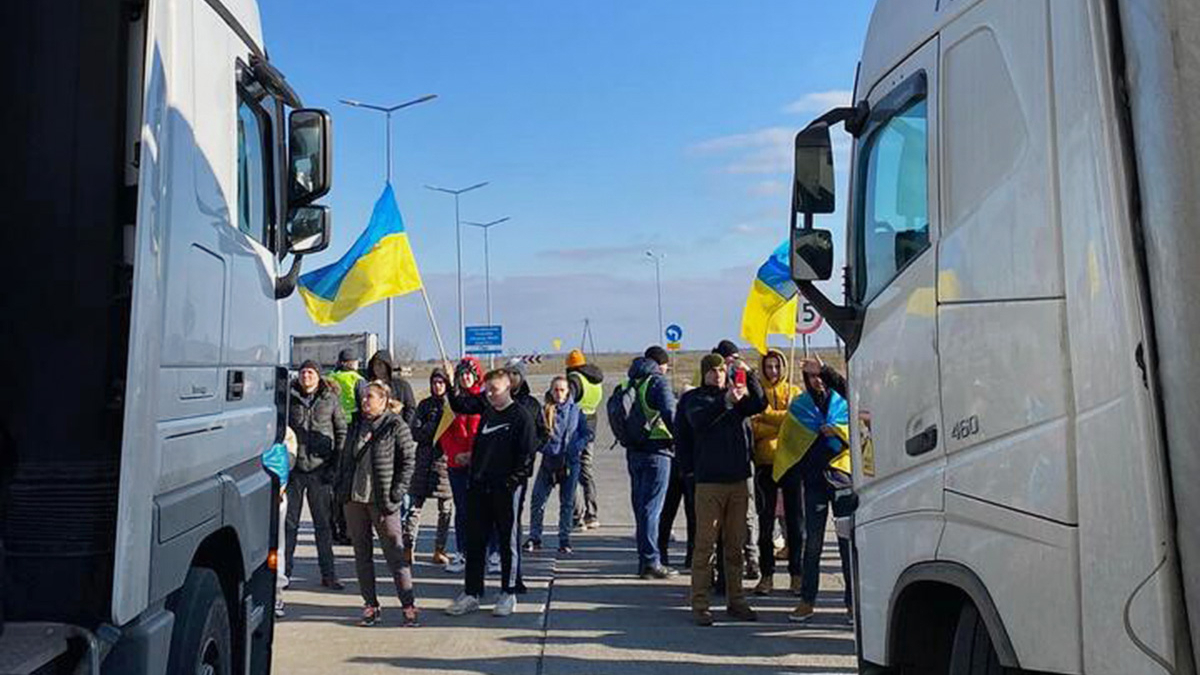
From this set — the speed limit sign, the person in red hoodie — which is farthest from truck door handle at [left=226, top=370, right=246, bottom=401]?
the speed limit sign

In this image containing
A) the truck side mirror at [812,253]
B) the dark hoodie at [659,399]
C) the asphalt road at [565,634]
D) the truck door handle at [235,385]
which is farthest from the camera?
the dark hoodie at [659,399]

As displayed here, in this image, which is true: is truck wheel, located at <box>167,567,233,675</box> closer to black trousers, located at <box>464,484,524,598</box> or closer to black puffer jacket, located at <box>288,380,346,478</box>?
black trousers, located at <box>464,484,524,598</box>

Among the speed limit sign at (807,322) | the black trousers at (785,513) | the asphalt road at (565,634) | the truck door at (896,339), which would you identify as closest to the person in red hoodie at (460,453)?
the asphalt road at (565,634)

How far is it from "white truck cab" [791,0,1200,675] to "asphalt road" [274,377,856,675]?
3.03 meters

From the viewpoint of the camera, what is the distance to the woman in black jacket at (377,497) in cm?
735

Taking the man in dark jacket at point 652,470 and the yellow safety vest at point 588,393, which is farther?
the yellow safety vest at point 588,393

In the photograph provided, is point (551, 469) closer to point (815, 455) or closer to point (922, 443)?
point (815, 455)

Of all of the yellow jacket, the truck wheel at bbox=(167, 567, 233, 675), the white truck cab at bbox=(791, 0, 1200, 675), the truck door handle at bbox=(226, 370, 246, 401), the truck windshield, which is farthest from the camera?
the yellow jacket

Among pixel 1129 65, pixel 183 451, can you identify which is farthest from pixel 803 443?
pixel 1129 65

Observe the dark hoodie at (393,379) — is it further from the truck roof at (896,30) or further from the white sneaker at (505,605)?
the truck roof at (896,30)

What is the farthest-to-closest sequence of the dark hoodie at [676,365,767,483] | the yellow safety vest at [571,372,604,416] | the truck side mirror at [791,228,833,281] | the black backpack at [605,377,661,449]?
the yellow safety vest at [571,372,604,416] → the black backpack at [605,377,661,449] → the dark hoodie at [676,365,767,483] → the truck side mirror at [791,228,833,281]

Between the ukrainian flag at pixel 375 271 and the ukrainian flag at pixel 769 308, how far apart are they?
3601 millimetres

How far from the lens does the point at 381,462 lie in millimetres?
7363

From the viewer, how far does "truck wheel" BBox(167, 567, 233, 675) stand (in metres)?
3.47
